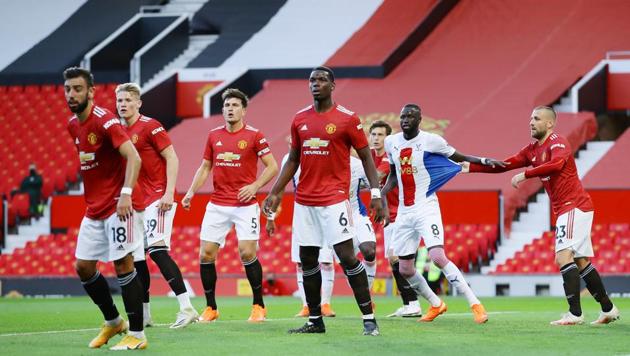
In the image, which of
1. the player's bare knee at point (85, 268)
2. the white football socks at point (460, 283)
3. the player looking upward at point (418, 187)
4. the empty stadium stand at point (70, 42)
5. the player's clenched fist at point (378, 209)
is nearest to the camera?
the player's bare knee at point (85, 268)

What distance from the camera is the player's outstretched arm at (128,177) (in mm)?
10273

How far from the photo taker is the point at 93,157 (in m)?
10.7

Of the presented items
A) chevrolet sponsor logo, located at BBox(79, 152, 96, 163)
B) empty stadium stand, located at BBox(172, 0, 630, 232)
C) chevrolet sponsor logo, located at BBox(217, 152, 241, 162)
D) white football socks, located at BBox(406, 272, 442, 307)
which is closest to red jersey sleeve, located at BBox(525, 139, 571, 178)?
white football socks, located at BBox(406, 272, 442, 307)

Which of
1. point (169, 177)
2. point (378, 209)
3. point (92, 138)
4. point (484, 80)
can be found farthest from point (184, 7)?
point (92, 138)

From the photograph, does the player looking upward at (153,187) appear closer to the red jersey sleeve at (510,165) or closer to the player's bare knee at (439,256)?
the player's bare knee at (439,256)

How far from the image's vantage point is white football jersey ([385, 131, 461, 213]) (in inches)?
567

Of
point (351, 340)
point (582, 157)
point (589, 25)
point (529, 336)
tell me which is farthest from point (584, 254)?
point (589, 25)

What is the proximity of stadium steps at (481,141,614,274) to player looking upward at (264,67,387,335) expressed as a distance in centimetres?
1564

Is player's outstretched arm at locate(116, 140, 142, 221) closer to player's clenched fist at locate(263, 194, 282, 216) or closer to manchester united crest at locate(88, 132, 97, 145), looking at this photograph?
manchester united crest at locate(88, 132, 97, 145)

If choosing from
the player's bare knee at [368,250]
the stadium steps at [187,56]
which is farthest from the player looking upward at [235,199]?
the stadium steps at [187,56]

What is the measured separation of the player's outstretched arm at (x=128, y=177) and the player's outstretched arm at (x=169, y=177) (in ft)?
6.35

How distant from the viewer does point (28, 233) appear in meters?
32.1

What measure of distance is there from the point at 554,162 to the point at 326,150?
122 inches

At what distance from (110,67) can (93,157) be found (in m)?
27.9
